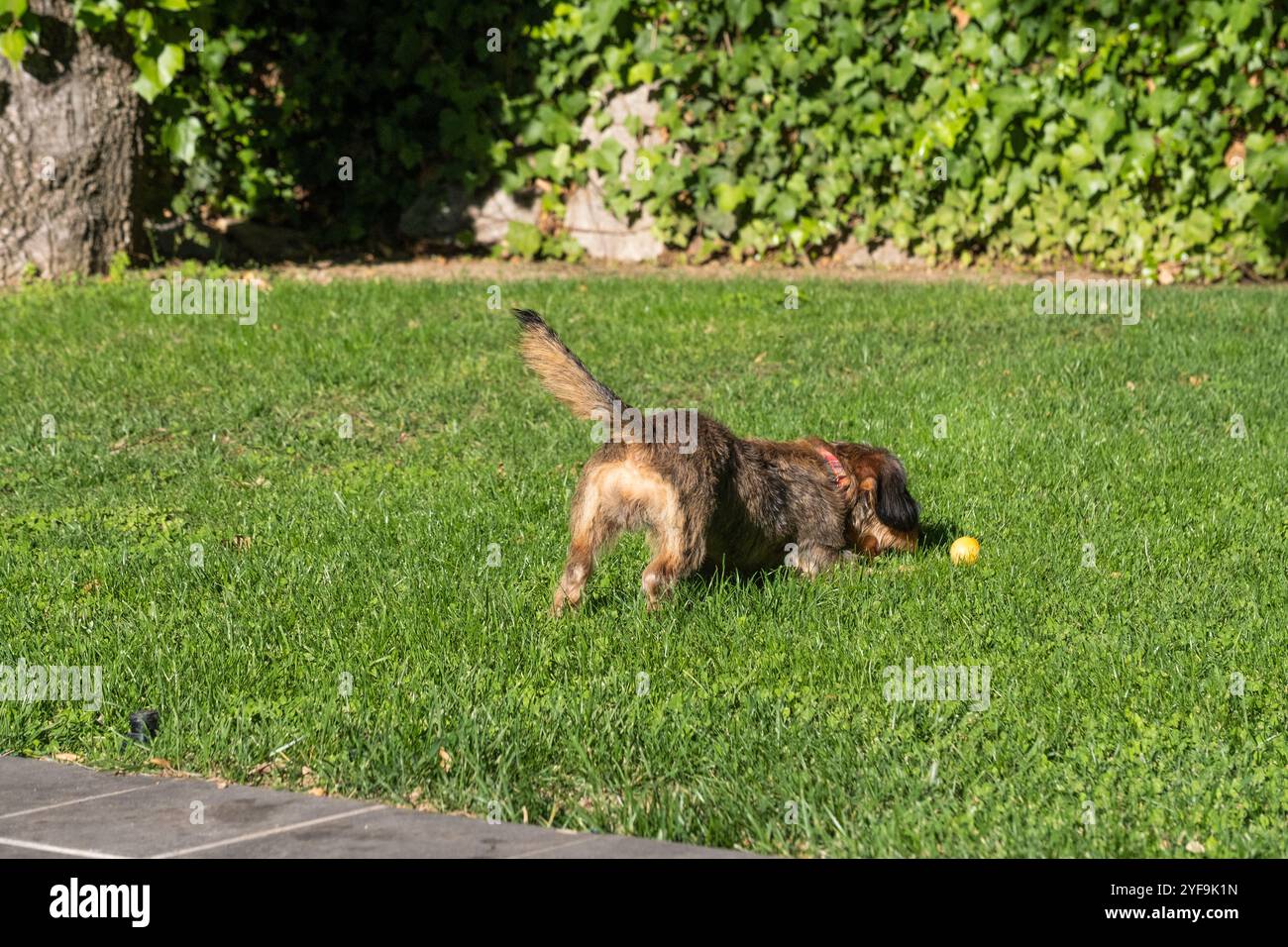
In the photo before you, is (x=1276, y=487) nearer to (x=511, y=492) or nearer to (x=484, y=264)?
(x=511, y=492)

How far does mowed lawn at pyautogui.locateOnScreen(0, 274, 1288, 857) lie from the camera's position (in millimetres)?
4395

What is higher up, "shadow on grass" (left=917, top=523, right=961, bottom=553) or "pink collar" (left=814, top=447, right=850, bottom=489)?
"pink collar" (left=814, top=447, right=850, bottom=489)

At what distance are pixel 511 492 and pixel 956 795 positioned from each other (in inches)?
156

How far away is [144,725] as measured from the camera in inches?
192

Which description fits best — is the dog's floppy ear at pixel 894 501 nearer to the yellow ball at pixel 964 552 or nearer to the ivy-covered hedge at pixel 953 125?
the yellow ball at pixel 964 552

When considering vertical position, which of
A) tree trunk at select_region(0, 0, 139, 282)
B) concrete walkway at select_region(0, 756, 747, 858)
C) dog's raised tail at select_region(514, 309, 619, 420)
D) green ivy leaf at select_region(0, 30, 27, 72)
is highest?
green ivy leaf at select_region(0, 30, 27, 72)

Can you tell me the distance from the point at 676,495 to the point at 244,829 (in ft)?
7.66

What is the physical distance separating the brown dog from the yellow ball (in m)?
0.55

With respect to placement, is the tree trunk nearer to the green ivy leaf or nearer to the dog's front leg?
the green ivy leaf

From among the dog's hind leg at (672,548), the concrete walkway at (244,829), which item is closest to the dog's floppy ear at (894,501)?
the dog's hind leg at (672,548)

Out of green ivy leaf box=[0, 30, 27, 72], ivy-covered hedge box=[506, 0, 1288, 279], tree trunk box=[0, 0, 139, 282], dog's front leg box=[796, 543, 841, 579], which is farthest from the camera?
ivy-covered hedge box=[506, 0, 1288, 279]

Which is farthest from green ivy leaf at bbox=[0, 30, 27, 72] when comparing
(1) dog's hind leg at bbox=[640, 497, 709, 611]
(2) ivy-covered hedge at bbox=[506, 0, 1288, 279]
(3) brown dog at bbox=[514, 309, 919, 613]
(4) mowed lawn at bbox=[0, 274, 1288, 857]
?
(1) dog's hind leg at bbox=[640, 497, 709, 611]
